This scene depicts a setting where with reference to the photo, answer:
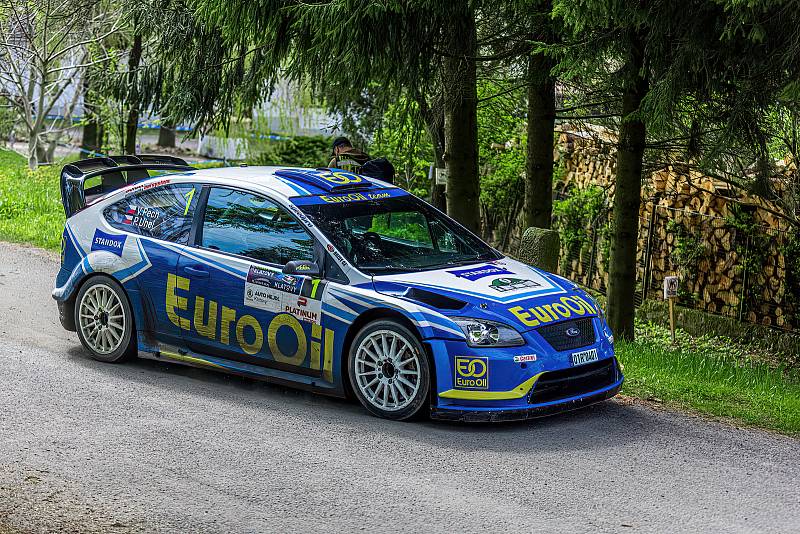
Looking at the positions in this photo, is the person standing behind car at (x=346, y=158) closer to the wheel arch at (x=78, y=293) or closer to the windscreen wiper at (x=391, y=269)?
the wheel arch at (x=78, y=293)

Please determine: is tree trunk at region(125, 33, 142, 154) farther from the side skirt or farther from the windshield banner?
the windshield banner

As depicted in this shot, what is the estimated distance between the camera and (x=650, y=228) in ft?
58.1

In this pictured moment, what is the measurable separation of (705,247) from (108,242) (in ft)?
34.4

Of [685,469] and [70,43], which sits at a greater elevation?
[70,43]

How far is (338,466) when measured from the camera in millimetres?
6516

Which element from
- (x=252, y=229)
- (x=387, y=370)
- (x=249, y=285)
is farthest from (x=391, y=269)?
(x=252, y=229)

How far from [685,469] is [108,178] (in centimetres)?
616

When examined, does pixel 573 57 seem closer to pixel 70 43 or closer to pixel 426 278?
pixel 426 278

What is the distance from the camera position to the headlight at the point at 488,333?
23.3 ft

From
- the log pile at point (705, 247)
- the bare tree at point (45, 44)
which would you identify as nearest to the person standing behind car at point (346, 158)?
the log pile at point (705, 247)

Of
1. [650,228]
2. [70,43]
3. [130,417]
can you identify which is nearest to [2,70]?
[70,43]

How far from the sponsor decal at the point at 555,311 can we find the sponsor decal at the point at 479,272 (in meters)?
0.50

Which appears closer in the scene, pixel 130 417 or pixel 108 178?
pixel 130 417

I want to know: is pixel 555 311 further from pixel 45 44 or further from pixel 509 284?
pixel 45 44
